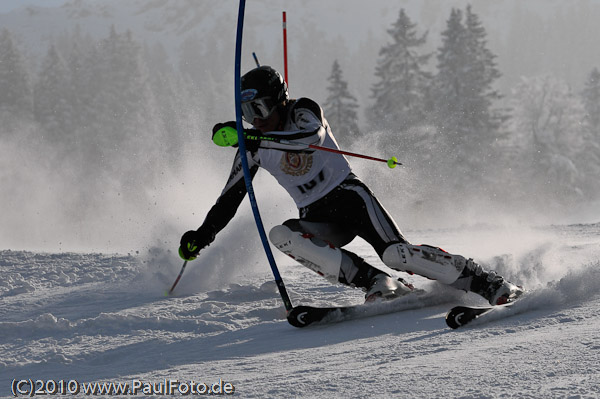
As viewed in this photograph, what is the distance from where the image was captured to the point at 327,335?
3125mm

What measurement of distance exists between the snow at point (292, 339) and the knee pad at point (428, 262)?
19 centimetres

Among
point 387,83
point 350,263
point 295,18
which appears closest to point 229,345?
point 350,263

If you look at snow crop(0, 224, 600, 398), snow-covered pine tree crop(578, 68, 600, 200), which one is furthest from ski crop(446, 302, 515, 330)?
snow-covered pine tree crop(578, 68, 600, 200)

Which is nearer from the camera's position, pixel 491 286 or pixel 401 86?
pixel 491 286

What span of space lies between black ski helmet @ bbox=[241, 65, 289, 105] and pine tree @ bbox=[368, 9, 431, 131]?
79.7 feet

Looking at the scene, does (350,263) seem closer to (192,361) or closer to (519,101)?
(192,361)

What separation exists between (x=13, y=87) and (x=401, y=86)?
73.9 feet

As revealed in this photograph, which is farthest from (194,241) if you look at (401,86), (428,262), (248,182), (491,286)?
(401,86)

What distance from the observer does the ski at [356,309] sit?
11.0 ft

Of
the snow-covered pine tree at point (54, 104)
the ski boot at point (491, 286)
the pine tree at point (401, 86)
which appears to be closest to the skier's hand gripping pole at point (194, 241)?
the ski boot at point (491, 286)

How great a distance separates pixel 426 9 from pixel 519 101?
124715mm

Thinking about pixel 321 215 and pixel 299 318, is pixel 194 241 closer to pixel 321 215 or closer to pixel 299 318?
pixel 321 215

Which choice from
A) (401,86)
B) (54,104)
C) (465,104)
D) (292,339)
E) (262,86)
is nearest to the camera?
(292,339)

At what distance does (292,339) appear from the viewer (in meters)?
3.10
